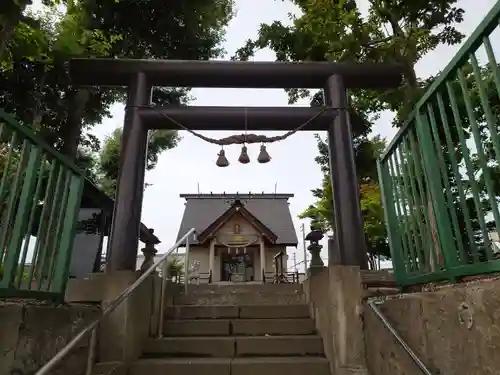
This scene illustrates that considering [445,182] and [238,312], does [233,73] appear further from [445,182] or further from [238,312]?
[445,182]

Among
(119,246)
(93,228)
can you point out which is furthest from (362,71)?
(93,228)

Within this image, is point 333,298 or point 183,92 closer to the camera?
point 333,298

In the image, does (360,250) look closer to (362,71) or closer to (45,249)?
(362,71)

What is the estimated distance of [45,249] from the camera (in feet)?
8.48

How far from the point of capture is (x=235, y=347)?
12.7 feet

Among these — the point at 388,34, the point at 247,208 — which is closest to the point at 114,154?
the point at 247,208

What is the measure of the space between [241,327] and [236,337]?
0.28m

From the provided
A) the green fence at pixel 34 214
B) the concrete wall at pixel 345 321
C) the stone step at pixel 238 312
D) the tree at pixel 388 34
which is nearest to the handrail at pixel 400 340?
the concrete wall at pixel 345 321

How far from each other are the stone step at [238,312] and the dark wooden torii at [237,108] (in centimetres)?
92

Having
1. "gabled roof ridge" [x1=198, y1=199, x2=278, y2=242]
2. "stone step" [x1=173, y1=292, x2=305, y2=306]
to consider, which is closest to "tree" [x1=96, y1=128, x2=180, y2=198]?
"gabled roof ridge" [x1=198, y1=199, x2=278, y2=242]

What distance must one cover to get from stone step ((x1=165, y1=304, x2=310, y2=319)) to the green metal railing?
2.02 metres

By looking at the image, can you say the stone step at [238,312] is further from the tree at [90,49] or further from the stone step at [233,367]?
the tree at [90,49]

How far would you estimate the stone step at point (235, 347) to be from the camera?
3814 mm

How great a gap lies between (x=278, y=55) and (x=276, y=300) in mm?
9361
